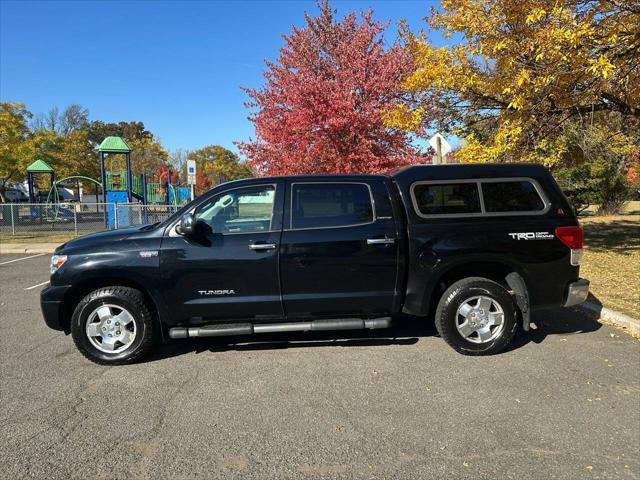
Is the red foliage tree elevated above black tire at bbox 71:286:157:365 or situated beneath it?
elevated above

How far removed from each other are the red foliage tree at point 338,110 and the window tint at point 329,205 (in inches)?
294

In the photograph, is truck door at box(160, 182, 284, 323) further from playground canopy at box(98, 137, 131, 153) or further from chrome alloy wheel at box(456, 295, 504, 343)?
playground canopy at box(98, 137, 131, 153)

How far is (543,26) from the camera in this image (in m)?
7.74

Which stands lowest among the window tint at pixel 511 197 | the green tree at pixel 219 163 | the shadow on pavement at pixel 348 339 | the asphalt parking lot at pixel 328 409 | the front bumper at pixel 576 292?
the asphalt parking lot at pixel 328 409

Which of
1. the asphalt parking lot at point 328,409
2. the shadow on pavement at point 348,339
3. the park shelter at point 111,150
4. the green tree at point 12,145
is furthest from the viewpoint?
the green tree at point 12,145

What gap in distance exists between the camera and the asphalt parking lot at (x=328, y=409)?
114 inches

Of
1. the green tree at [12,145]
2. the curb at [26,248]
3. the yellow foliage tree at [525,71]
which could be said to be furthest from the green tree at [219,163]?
the yellow foliage tree at [525,71]

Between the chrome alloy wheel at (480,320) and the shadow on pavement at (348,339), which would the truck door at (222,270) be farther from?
the chrome alloy wheel at (480,320)

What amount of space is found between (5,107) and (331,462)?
37.1m

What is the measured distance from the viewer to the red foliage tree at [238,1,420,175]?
12.6 metres

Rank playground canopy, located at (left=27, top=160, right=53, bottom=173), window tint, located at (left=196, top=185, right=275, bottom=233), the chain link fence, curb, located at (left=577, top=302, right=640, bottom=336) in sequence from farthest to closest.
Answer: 1. playground canopy, located at (left=27, top=160, right=53, bottom=173)
2. the chain link fence
3. curb, located at (left=577, top=302, right=640, bottom=336)
4. window tint, located at (left=196, top=185, right=275, bottom=233)

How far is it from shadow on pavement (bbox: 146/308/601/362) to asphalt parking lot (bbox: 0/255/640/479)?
3cm

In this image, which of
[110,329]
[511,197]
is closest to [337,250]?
[511,197]

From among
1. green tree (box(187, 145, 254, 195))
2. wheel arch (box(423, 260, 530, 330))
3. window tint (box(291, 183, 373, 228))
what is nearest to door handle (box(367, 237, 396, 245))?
window tint (box(291, 183, 373, 228))
